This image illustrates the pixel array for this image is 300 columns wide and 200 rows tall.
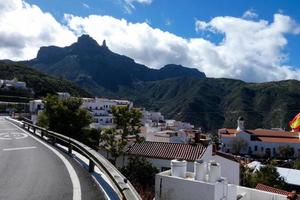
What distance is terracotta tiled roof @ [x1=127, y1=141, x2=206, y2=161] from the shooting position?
31.2m

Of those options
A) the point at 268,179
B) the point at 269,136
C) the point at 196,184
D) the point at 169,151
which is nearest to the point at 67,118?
the point at 169,151

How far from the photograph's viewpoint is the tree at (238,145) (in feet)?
299

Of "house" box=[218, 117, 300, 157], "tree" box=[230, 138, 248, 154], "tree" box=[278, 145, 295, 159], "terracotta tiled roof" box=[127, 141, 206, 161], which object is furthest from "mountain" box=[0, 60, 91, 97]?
"terracotta tiled roof" box=[127, 141, 206, 161]

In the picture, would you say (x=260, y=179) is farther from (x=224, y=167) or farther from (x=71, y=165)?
(x=71, y=165)

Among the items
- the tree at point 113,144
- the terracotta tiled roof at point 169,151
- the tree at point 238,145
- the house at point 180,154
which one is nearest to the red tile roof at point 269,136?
the tree at point 238,145

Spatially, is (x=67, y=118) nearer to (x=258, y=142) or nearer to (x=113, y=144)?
(x=113, y=144)

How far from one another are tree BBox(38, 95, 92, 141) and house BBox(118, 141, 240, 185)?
22.3 feet

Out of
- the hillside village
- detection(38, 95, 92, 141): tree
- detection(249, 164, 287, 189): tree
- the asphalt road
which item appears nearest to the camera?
the asphalt road

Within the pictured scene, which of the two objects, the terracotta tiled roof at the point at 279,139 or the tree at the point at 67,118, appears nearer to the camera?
the tree at the point at 67,118

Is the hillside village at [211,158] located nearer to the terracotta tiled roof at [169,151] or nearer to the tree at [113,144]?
the terracotta tiled roof at [169,151]

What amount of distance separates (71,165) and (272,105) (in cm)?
19200

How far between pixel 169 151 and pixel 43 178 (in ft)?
75.5

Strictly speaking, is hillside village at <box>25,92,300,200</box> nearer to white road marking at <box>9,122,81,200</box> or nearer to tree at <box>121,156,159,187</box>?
tree at <box>121,156,159,187</box>

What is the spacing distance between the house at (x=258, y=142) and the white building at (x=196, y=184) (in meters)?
81.3
